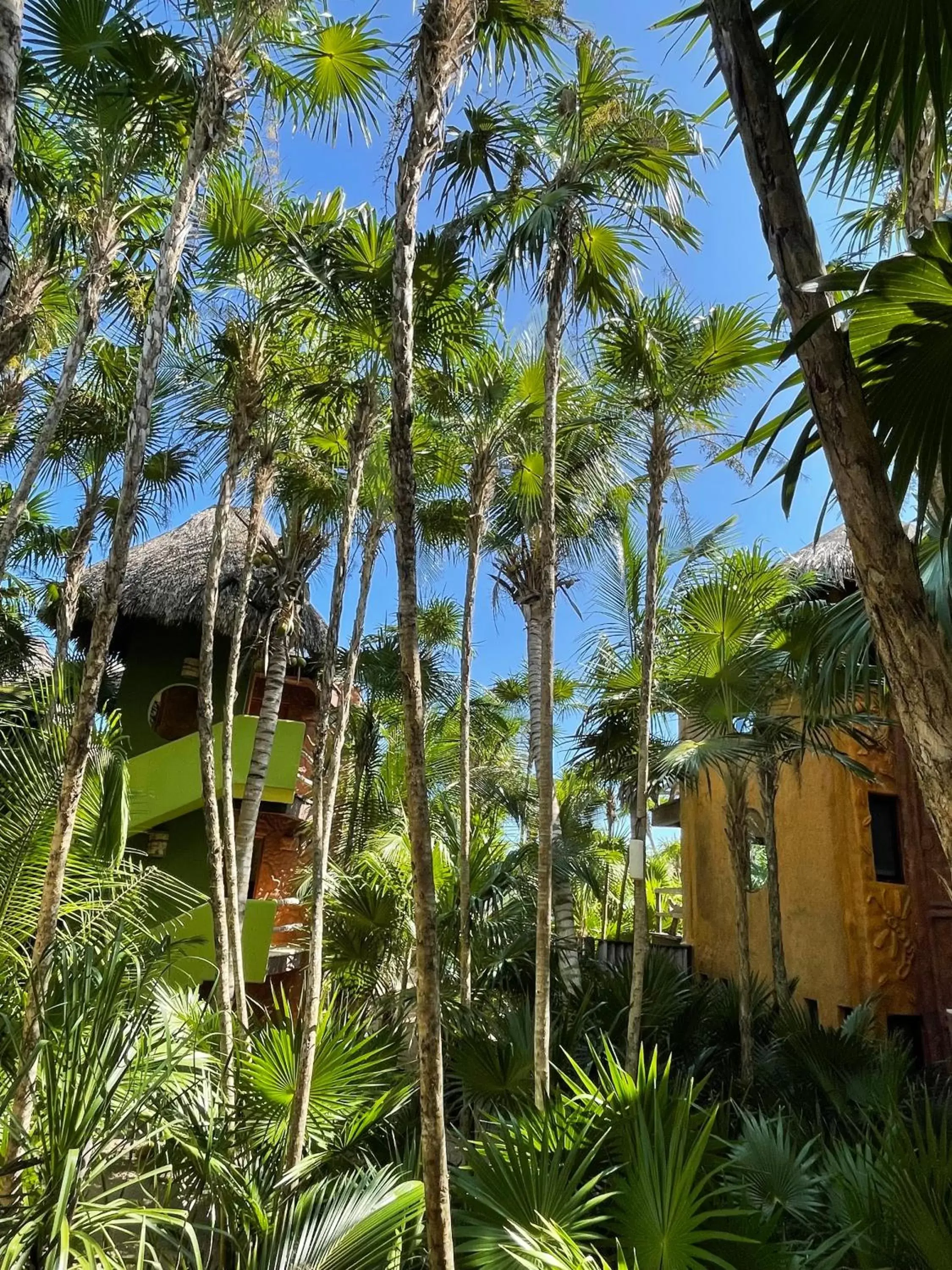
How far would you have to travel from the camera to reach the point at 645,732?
21.3ft

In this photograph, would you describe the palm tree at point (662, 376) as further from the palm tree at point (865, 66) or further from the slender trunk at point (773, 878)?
the palm tree at point (865, 66)

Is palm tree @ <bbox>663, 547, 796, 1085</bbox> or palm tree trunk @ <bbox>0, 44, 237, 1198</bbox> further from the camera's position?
palm tree @ <bbox>663, 547, 796, 1085</bbox>

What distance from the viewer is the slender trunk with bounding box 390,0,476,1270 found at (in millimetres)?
3148

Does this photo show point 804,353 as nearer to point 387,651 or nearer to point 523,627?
point 523,627

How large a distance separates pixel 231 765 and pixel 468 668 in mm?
2360

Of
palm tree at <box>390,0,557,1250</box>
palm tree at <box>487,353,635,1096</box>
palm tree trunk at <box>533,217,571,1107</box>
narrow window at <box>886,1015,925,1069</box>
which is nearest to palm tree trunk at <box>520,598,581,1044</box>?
palm tree at <box>487,353,635,1096</box>

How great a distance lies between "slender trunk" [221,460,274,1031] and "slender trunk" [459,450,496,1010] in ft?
6.08

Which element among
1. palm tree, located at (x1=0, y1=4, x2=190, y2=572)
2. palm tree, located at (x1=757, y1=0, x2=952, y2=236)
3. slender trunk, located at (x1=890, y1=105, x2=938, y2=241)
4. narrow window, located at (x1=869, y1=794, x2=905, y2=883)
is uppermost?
palm tree, located at (x1=0, y1=4, x2=190, y2=572)

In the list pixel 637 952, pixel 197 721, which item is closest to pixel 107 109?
pixel 637 952

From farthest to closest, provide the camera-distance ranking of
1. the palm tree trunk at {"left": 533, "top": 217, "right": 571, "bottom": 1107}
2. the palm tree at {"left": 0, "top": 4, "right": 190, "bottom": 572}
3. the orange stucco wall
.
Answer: the orange stucco wall → the palm tree trunk at {"left": 533, "top": 217, "right": 571, "bottom": 1107} → the palm tree at {"left": 0, "top": 4, "right": 190, "bottom": 572}

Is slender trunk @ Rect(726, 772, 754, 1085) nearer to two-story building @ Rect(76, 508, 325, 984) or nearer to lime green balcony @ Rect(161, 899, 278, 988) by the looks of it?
two-story building @ Rect(76, 508, 325, 984)

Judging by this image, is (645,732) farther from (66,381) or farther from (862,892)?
(66,381)

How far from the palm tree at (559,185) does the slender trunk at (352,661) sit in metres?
1.56

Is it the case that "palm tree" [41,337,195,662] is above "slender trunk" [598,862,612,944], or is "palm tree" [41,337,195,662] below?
above
